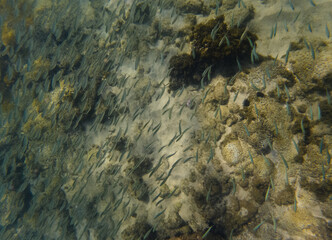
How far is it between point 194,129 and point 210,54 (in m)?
2.32

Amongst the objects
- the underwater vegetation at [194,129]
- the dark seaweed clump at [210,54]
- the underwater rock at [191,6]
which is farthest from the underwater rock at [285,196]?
the underwater rock at [191,6]

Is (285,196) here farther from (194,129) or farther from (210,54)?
(210,54)

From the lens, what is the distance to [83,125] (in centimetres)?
872

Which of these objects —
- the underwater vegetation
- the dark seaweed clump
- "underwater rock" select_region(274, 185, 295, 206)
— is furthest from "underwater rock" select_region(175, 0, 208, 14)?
"underwater rock" select_region(274, 185, 295, 206)

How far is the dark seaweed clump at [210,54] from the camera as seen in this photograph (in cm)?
565

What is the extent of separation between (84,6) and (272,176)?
1352 cm

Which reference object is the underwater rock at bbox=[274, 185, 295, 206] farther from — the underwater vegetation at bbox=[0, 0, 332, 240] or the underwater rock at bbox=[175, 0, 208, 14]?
the underwater rock at bbox=[175, 0, 208, 14]

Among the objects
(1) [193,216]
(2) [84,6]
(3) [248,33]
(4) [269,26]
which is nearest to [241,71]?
(3) [248,33]

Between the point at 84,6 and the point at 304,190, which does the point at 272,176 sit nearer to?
the point at 304,190

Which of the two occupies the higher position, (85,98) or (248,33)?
(248,33)

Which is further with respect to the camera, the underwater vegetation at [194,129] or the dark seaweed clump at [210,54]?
the dark seaweed clump at [210,54]

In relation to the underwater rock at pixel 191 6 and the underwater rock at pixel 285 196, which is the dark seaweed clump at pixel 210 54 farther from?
the underwater rock at pixel 285 196

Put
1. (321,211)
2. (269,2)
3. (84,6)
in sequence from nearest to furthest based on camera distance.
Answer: (321,211) → (269,2) → (84,6)

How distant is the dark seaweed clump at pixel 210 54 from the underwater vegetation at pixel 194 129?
0.04m
